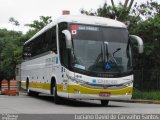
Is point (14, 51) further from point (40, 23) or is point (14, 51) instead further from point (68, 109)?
point (68, 109)

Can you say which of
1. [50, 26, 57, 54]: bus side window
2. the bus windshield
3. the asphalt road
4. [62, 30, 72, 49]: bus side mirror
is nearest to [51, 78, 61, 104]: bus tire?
the asphalt road

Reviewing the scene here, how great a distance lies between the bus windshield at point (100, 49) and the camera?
2092 centimetres

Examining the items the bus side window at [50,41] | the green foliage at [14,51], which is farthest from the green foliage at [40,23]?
the bus side window at [50,41]

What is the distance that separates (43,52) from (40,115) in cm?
1164

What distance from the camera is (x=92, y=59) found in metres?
21.0

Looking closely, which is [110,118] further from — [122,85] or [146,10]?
[146,10]

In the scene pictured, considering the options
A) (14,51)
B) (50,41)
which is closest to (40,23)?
(14,51)

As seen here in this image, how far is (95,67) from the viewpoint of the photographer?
68.6 ft

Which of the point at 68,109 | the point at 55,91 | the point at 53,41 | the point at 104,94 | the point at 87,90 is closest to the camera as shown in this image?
the point at 68,109

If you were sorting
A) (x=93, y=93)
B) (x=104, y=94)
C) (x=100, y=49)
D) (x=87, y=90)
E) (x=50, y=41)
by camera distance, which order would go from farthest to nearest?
(x=50, y=41) < (x=100, y=49) < (x=104, y=94) < (x=93, y=93) < (x=87, y=90)

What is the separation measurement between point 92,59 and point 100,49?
2.00ft

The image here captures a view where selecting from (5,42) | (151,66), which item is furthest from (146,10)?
(5,42)

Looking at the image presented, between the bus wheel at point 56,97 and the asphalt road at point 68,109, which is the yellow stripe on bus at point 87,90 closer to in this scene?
the asphalt road at point 68,109

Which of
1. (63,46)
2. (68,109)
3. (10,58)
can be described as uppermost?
(63,46)
